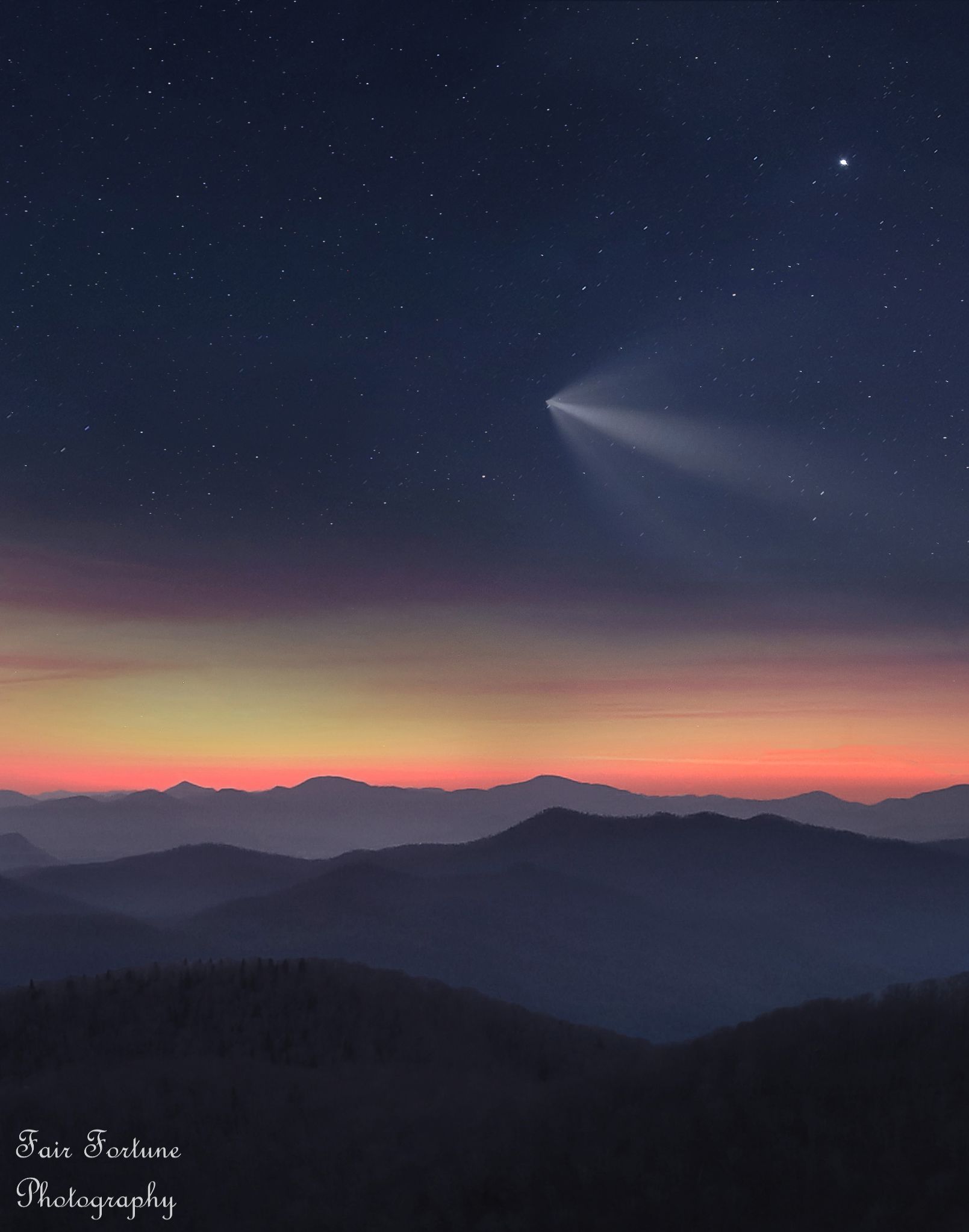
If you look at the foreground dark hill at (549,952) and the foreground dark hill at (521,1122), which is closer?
the foreground dark hill at (521,1122)

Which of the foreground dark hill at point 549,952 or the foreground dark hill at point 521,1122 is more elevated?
the foreground dark hill at point 521,1122

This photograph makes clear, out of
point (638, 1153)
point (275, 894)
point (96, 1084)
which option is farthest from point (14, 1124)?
point (275, 894)

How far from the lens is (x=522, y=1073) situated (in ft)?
104

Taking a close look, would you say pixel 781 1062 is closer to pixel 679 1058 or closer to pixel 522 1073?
pixel 679 1058

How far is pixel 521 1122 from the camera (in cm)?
2145

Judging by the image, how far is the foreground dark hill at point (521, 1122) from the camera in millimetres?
15477

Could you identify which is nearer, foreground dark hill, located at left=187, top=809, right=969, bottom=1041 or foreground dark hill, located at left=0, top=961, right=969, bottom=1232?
foreground dark hill, located at left=0, top=961, right=969, bottom=1232

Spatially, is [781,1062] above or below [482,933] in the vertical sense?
above

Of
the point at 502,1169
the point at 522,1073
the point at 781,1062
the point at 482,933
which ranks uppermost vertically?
the point at 781,1062

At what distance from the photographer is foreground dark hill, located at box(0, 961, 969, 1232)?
1548cm

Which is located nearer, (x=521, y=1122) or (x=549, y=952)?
(x=521, y=1122)

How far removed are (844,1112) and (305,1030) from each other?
80.4 ft

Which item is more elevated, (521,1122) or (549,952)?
(521,1122)

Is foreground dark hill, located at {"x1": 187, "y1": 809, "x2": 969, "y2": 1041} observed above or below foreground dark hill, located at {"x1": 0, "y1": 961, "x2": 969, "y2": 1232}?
below
